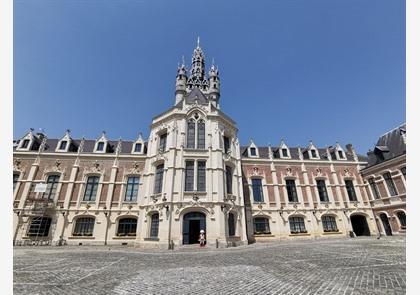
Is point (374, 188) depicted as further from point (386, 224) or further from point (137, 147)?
point (137, 147)

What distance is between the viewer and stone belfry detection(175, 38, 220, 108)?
37116 mm

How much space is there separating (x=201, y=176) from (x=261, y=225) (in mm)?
9973

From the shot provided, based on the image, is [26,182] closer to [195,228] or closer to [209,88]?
[195,228]

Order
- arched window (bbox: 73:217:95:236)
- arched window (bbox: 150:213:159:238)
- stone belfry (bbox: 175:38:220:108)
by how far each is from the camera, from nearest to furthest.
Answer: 1. arched window (bbox: 150:213:159:238)
2. arched window (bbox: 73:217:95:236)
3. stone belfry (bbox: 175:38:220:108)

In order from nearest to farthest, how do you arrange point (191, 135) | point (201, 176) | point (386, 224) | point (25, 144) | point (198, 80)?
point (201, 176)
point (191, 135)
point (386, 224)
point (25, 144)
point (198, 80)

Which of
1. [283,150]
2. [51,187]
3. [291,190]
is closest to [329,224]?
[291,190]

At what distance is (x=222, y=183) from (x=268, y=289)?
13.1 metres

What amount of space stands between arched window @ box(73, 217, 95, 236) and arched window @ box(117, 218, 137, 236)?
2806 mm

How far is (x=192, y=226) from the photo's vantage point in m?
18.2

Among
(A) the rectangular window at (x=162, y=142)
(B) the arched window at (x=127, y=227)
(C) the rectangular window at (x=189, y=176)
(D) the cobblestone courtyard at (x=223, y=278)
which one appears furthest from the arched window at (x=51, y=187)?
(D) the cobblestone courtyard at (x=223, y=278)

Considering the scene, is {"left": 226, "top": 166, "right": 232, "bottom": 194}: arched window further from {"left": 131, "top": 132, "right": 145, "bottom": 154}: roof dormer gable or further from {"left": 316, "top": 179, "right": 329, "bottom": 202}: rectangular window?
{"left": 316, "top": 179, "right": 329, "bottom": 202}: rectangular window

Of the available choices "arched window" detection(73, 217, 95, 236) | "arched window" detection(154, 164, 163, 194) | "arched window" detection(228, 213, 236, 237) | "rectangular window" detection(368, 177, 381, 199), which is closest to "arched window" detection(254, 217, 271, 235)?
"arched window" detection(228, 213, 236, 237)

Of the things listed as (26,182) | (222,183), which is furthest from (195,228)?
(26,182)

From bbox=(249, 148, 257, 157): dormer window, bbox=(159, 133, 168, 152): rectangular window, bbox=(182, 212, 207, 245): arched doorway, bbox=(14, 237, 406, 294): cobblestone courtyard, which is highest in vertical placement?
bbox=(249, 148, 257, 157): dormer window
